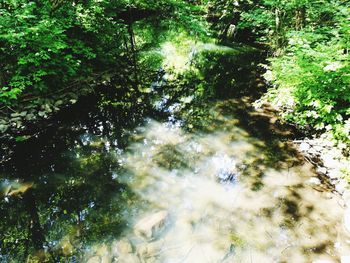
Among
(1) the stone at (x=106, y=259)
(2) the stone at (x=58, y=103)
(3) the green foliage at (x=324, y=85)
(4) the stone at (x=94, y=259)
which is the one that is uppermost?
(3) the green foliage at (x=324, y=85)

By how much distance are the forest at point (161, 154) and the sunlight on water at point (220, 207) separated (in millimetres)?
19

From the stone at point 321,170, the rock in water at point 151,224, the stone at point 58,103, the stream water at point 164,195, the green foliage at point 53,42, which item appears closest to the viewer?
the stream water at point 164,195

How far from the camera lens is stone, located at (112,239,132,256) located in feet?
12.4

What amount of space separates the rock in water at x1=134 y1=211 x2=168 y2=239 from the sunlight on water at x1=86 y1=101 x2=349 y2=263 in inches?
0.6

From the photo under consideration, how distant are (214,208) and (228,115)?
10.6ft

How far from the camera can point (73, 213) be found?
440 cm

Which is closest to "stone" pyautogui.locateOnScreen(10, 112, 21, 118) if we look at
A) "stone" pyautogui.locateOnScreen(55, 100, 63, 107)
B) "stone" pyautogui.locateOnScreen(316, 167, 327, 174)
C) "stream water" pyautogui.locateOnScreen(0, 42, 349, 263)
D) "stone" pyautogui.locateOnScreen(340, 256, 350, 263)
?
"stream water" pyautogui.locateOnScreen(0, 42, 349, 263)

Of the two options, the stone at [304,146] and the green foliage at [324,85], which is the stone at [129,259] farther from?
the green foliage at [324,85]

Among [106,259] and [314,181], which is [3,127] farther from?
[314,181]

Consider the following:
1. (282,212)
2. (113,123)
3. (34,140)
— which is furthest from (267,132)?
(34,140)

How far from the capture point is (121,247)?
386 centimetres

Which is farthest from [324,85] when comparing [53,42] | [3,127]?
[3,127]

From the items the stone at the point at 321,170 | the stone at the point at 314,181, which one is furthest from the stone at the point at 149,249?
the stone at the point at 321,170

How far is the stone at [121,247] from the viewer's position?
3.79 metres
